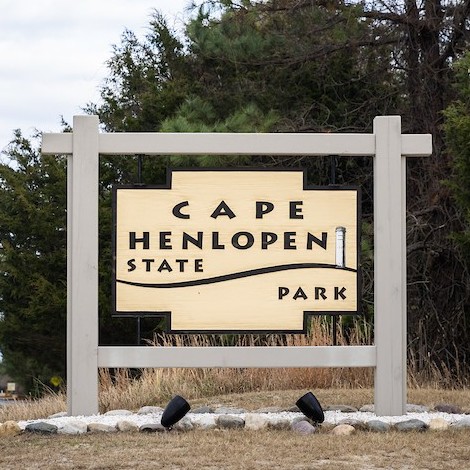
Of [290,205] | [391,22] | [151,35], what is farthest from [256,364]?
[151,35]

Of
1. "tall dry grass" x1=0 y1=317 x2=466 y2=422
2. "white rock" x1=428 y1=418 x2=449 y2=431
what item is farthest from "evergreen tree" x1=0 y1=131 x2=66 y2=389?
"white rock" x1=428 y1=418 x2=449 y2=431

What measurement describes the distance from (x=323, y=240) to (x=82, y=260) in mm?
2237

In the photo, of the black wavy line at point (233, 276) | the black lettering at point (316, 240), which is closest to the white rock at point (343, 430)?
the black wavy line at point (233, 276)

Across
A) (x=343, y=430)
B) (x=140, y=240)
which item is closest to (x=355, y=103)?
(x=140, y=240)

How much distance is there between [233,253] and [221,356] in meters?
0.96

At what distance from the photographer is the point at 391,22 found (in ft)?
61.1

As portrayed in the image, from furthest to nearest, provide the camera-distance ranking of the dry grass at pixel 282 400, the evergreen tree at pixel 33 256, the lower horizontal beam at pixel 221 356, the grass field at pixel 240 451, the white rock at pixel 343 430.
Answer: the evergreen tree at pixel 33 256
the dry grass at pixel 282 400
the lower horizontal beam at pixel 221 356
the white rock at pixel 343 430
the grass field at pixel 240 451

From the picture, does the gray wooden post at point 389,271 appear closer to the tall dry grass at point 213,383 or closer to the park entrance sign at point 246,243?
the park entrance sign at point 246,243

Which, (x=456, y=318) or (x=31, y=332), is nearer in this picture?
(x=456, y=318)

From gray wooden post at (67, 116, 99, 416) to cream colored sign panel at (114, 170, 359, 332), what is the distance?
257 mm

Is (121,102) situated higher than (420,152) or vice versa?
(121,102)

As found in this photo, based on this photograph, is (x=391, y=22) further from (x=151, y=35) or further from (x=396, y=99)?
(x=151, y=35)

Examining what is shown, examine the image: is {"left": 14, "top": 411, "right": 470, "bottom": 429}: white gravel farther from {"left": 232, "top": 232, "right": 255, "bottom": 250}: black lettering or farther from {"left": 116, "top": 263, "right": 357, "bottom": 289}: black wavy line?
{"left": 232, "top": 232, "right": 255, "bottom": 250}: black lettering

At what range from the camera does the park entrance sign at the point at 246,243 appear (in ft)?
32.0
